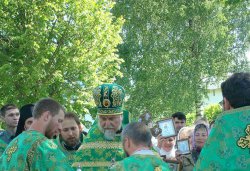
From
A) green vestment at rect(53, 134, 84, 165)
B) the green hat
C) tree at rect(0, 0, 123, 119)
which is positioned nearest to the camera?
the green hat

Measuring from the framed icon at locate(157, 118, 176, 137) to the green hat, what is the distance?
2.58 ft

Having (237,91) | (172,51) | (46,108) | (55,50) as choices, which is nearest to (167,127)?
(46,108)

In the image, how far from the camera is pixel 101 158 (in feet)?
21.7

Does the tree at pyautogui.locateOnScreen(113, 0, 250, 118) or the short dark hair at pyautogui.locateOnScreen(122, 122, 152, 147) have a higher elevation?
the tree at pyautogui.locateOnScreen(113, 0, 250, 118)

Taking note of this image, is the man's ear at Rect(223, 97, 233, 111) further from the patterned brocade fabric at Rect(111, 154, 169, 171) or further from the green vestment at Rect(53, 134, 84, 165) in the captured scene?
the green vestment at Rect(53, 134, 84, 165)

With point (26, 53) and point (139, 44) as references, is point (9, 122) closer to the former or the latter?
point (26, 53)

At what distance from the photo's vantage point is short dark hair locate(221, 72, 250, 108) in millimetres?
4133

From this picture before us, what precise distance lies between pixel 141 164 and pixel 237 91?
1164 millimetres

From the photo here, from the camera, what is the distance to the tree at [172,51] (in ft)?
94.4

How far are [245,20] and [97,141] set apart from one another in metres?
25.5

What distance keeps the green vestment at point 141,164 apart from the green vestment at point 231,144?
694mm

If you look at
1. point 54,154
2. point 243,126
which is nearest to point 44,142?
point 54,154

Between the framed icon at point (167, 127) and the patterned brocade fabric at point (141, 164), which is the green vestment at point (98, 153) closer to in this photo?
the framed icon at point (167, 127)

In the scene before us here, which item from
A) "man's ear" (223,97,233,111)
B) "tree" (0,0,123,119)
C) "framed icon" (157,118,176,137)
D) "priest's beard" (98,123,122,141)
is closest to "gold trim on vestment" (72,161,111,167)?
"priest's beard" (98,123,122,141)
